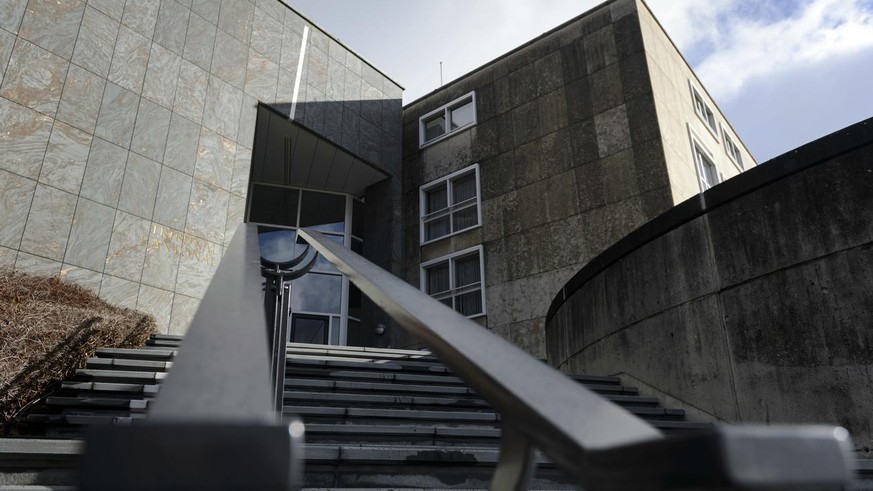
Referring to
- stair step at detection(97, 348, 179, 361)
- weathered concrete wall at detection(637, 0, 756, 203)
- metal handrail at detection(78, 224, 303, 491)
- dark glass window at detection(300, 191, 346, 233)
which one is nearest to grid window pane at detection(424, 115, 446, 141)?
dark glass window at detection(300, 191, 346, 233)

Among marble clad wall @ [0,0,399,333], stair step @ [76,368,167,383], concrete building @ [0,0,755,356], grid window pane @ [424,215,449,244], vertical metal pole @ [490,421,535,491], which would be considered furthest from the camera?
grid window pane @ [424,215,449,244]

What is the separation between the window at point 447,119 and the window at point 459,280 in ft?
13.1

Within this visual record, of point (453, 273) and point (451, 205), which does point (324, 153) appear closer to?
point (451, 205)

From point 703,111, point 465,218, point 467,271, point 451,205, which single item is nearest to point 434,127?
point 451,205

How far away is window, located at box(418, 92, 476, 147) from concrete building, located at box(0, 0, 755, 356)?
0.23 feet

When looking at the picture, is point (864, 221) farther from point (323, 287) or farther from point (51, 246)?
point (323, 287)

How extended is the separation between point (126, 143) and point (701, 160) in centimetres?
1382

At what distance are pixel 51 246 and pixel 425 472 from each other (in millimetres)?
9200

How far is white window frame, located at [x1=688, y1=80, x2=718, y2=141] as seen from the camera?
53.9 feet

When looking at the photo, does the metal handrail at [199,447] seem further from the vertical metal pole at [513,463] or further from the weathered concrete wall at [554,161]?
the weathered concrete wall at [554,161]

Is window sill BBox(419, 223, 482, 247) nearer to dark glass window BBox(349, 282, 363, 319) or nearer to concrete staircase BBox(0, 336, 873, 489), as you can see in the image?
dark glass window BBox(349, 282, 363, 319)

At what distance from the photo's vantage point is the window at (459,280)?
15172 mm

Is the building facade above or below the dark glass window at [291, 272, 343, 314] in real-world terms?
above

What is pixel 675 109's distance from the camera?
14578 mm
